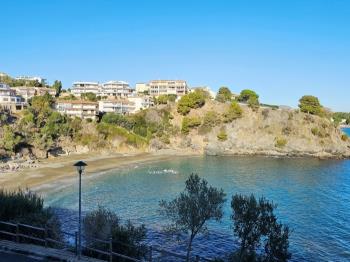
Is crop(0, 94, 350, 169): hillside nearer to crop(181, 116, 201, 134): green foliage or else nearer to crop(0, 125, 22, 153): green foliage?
crop(181, 116, 201, 134): green foliage

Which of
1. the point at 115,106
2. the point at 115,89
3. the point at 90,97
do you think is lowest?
the point at 115,106

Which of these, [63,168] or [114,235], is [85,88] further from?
[114,235]

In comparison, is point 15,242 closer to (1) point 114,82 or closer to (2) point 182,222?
(2) point 182,222

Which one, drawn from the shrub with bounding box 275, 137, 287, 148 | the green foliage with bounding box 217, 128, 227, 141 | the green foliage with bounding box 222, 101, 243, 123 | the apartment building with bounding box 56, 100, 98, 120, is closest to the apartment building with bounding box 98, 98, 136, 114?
the apartment building with bounding box 56, 100, 98, 120

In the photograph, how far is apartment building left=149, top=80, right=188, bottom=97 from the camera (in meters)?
156

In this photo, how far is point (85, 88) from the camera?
14625 cm

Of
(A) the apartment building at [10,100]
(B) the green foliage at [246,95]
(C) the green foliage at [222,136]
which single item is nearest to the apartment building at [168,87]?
(B) the green foliage at [246,95]

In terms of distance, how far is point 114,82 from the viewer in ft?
482

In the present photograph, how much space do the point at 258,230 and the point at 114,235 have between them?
858 cm

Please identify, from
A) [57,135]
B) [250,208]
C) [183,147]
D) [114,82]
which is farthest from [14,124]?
[250,208]

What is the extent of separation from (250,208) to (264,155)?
84011 mm

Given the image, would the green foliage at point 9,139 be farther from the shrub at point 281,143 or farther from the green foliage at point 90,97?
the shrub at point 281,143

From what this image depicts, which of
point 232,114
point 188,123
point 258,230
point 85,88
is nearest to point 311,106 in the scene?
point 232,114

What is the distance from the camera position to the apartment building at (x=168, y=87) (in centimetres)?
15588
